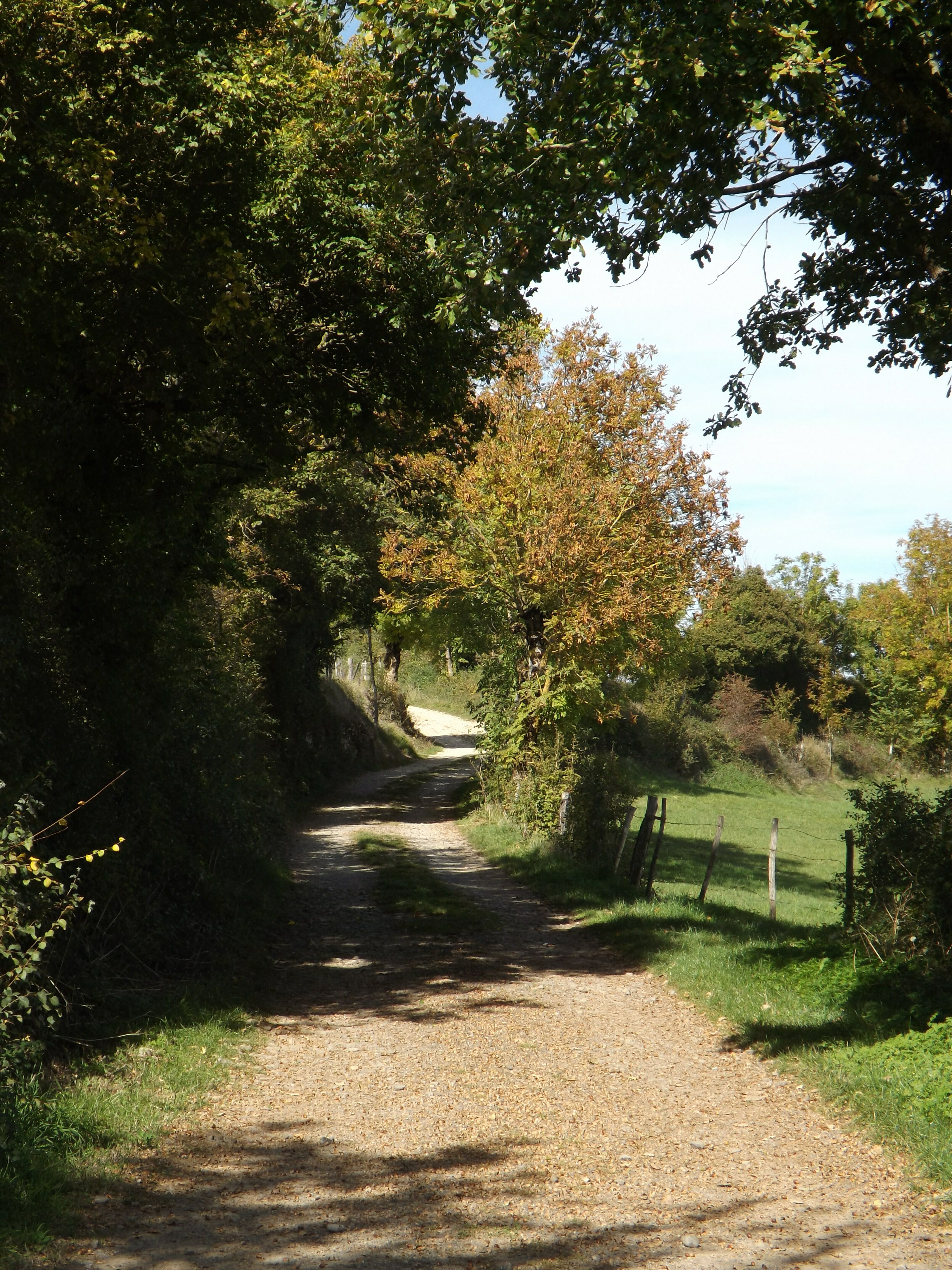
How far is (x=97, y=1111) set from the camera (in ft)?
19.2

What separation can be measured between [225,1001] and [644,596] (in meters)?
11.7

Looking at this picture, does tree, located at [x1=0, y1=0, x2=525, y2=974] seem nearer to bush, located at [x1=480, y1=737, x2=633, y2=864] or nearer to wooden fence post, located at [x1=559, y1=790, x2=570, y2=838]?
bush, located at [x1=480, y1=737, x2=633, y2=864]

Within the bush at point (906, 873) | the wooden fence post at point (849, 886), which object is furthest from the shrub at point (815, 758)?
the bush at point (906, 873)

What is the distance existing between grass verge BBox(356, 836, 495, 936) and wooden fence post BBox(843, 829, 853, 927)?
4.57 meters

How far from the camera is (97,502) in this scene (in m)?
8.73

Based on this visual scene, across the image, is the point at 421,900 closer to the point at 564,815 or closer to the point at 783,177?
the point at 564,815

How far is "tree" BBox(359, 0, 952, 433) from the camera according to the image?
6.34 metres

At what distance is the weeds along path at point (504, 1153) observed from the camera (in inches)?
180

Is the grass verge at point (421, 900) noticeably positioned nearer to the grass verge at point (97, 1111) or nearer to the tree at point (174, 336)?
the tree at point (174, 336)

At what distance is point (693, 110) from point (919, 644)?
37.2 m

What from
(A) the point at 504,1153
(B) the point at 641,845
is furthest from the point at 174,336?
(B) the point at 641,845

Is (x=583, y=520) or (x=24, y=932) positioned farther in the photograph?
(x=583, y=520)

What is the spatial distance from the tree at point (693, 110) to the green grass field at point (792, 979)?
17.1ft

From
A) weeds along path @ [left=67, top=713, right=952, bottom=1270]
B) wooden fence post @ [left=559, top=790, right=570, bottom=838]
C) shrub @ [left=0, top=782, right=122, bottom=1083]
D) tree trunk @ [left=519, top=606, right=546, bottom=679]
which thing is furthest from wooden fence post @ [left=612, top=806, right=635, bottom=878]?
shrub @ [left=0, top=782, right=122, bottom=1083]
